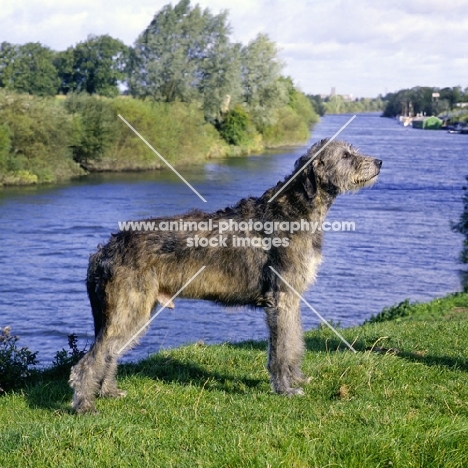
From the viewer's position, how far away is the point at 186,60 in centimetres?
6919

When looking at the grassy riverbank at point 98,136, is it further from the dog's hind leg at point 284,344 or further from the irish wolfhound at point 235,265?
the dog's hind leg at point 284,344

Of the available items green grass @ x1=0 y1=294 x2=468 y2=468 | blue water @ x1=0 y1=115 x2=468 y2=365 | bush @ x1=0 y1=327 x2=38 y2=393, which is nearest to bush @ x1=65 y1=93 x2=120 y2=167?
blue water @ x1=0 y1=115 x2=468 y2=365

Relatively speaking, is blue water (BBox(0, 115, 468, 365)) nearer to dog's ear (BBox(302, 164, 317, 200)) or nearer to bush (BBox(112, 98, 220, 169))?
dog's ear (BBox(302, 164, 317, 200))

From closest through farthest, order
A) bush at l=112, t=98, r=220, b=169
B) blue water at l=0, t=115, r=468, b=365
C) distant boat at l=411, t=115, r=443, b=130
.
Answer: blue water at l=0, t=115, r=468, b=365, bush at l=112, t=98, r=220, b=169, distant boat at l=411, t=115, r=443, b=130

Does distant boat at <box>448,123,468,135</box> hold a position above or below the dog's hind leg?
above

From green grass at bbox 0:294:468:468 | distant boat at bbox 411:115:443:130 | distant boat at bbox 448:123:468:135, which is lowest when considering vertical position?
green grass at bbox 0:294:468:468

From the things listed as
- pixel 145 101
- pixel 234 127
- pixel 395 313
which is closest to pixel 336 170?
pixel 395 313

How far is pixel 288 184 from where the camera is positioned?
7.65 m

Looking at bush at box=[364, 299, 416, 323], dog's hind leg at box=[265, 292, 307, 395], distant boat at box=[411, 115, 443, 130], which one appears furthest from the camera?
distant boat at box=[411, 115, 443, 130]

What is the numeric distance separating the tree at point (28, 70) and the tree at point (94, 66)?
5.54ft

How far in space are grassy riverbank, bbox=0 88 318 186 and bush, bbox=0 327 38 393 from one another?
125 feet

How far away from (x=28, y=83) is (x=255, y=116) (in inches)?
915

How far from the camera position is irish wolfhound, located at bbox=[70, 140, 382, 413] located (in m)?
6.95

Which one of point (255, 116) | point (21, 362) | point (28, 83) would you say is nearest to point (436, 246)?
point (21, 362)
